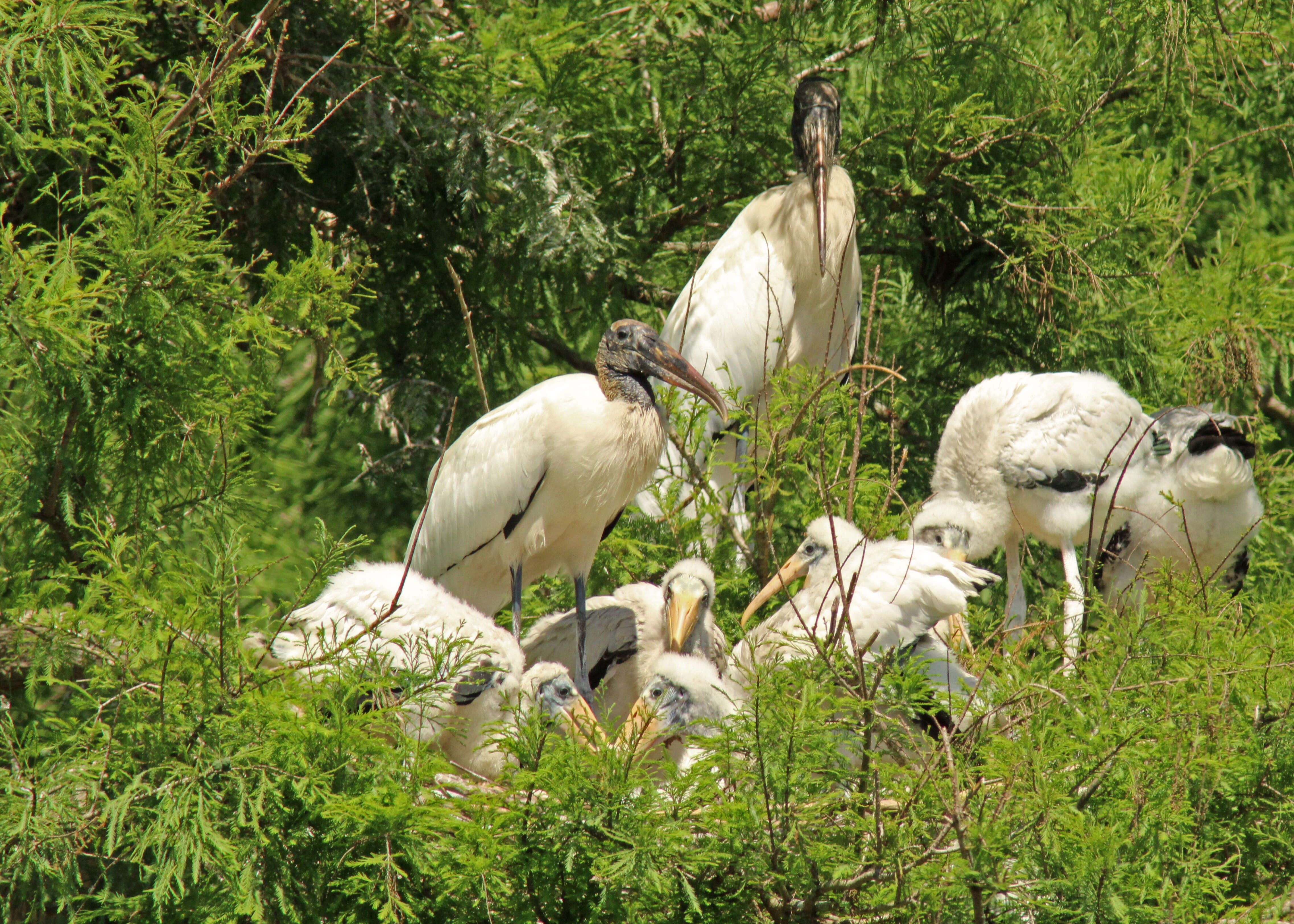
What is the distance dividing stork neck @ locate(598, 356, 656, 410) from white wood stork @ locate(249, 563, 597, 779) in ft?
2.81

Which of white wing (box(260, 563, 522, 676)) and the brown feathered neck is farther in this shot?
the brown feathered neck

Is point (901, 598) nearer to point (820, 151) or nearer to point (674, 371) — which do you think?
point (674, 371)

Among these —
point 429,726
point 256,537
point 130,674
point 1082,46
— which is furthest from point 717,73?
point 130,674

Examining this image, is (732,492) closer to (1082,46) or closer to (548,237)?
(548,237)

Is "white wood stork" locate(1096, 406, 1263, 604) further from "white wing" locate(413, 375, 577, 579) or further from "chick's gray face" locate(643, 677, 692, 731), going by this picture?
"white wing" locate(413, 375, 577, 579)

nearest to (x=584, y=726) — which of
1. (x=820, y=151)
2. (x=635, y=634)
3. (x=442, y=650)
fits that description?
(x=442, y=650)

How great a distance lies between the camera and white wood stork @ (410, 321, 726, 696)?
13.7 feet

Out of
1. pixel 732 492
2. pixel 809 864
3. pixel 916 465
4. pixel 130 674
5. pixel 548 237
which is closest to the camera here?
pixel 809 864

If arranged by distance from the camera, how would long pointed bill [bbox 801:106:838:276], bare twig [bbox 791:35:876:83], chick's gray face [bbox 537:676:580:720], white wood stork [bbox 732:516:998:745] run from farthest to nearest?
bare twig [bbox 791:35:876:83], long pointed bill [bbox 801:106:838:276], chick's gray face [bbox 537:676:580:720], white wood stork [bbox 732:516:998:745]

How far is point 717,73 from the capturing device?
5414 millimetres

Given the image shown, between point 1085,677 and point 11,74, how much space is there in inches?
130

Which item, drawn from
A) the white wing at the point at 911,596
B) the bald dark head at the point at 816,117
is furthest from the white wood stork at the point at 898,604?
the bald dark head at the point at 816,117

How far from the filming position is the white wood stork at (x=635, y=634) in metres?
3.98

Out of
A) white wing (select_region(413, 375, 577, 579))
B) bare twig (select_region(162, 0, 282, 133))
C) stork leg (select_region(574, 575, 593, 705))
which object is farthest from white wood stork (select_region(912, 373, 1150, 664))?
bare twig (select_region(162, 0, 282, 133))
